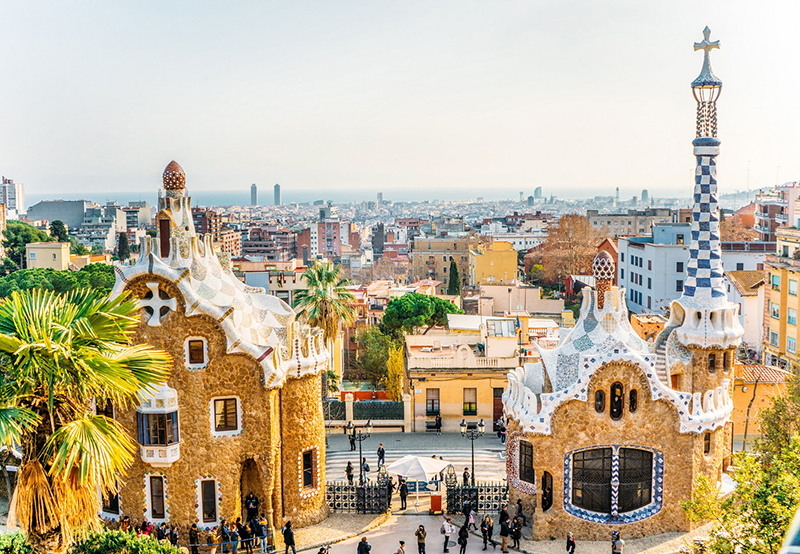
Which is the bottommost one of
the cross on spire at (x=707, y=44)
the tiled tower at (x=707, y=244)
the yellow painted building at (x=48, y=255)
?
the yellow painted building at (x=48, y=255)

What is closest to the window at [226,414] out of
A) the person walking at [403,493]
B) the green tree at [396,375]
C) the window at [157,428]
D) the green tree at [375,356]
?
the window at [157,428]

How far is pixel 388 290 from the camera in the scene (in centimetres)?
8938

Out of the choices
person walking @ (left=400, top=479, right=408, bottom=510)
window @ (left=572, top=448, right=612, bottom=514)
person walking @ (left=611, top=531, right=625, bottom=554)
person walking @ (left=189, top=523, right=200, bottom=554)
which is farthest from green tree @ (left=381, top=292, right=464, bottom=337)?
person walking @ (left=611, top=531, right=625, bottom=554)

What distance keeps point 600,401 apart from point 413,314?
33.4 meters

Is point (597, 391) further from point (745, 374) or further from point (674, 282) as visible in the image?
point (674, 282)

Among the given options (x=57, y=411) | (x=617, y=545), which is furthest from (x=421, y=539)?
(x=57, y=411)

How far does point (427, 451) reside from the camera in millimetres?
39625

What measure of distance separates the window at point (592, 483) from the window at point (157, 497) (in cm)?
1428

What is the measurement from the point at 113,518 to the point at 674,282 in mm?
55526

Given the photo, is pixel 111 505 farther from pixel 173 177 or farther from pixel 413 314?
pixel 413 314

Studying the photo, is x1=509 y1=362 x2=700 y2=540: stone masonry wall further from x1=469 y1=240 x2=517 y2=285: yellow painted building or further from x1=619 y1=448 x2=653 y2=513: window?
x1=469 y1=240 x2=517 y2=285: yellow painted building

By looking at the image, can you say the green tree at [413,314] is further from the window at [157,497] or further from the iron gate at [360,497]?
the window at [157,497]

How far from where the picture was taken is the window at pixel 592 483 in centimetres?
2927

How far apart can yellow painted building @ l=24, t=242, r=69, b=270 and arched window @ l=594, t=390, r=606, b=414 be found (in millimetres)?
93468
